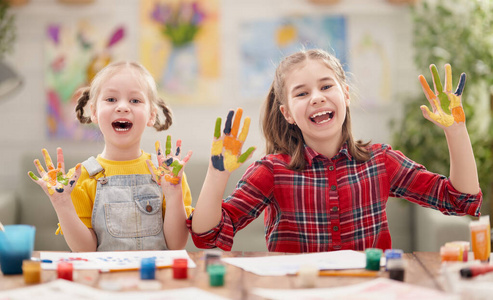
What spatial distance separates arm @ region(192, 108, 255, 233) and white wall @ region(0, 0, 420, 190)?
6.12 feet

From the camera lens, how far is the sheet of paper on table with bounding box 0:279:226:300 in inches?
34.8

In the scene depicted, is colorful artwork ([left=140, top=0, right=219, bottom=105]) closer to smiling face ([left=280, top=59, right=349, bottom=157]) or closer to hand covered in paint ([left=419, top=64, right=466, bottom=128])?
smiling face ([left=280, top=59, right=349, bottom=157])

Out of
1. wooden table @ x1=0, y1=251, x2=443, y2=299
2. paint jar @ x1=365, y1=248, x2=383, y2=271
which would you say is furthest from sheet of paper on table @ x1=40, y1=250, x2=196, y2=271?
paint jar @ x1=365, y1=248, x2=383, y2=271

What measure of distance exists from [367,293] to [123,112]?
2.85 ft

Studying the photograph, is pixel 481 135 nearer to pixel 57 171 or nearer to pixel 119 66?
pixel 119 66

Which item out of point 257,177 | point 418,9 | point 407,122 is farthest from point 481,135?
point 257,177

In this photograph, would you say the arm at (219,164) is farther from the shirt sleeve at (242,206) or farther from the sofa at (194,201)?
the sofa at (194,201)

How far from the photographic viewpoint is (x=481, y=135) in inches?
111

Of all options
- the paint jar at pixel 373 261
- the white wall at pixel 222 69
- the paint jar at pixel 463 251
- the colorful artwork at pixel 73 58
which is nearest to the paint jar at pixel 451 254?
the paint jar at pixel 463 251

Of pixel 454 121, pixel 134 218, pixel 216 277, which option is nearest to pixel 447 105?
pixel 454 121

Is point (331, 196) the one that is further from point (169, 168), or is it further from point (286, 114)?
point (169, 168)

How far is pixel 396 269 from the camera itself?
3.20 ft

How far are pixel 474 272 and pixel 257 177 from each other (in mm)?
664

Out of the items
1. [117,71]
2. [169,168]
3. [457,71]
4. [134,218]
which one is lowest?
[134,218]
